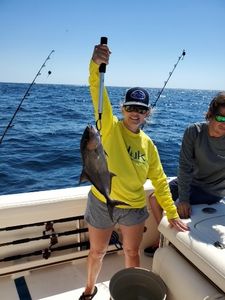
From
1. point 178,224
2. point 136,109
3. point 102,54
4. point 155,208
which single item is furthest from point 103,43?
point 155,208

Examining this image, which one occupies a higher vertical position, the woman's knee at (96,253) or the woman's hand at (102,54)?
the woman's hand at (102,54)

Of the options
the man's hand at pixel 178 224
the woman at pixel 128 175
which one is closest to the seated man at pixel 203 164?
the man's hand at pixel 178 224

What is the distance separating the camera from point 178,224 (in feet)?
8.33

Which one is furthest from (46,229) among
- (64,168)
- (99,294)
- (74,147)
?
(74,147)

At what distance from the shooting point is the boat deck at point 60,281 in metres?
3.05

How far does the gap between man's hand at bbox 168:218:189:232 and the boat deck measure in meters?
1.06

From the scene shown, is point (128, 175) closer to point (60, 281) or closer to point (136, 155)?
point (136, 155)

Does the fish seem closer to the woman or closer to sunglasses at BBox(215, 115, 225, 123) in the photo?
the woman

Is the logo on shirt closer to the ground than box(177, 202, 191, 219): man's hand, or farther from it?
farther from it

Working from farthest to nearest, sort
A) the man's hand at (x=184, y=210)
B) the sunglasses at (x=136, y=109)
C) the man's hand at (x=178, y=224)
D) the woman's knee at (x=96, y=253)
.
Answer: the man's hand at (x=184, y=210) → the woman's knee at (x=96, y=253) → the man's hand at (x=178, y=224) → the sunglasses at (x=136, y=109)

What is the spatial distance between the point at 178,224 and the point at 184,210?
27 cm

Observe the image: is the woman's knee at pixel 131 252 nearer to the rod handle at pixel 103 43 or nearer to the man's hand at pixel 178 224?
the man's hand at pixel 178 224

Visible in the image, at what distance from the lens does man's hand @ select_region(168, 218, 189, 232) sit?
2.51m

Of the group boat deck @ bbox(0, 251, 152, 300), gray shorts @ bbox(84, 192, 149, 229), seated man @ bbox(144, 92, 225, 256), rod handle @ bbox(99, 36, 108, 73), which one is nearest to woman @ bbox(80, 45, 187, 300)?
gray shorts @ bbox(84, 192, 149, 229)
